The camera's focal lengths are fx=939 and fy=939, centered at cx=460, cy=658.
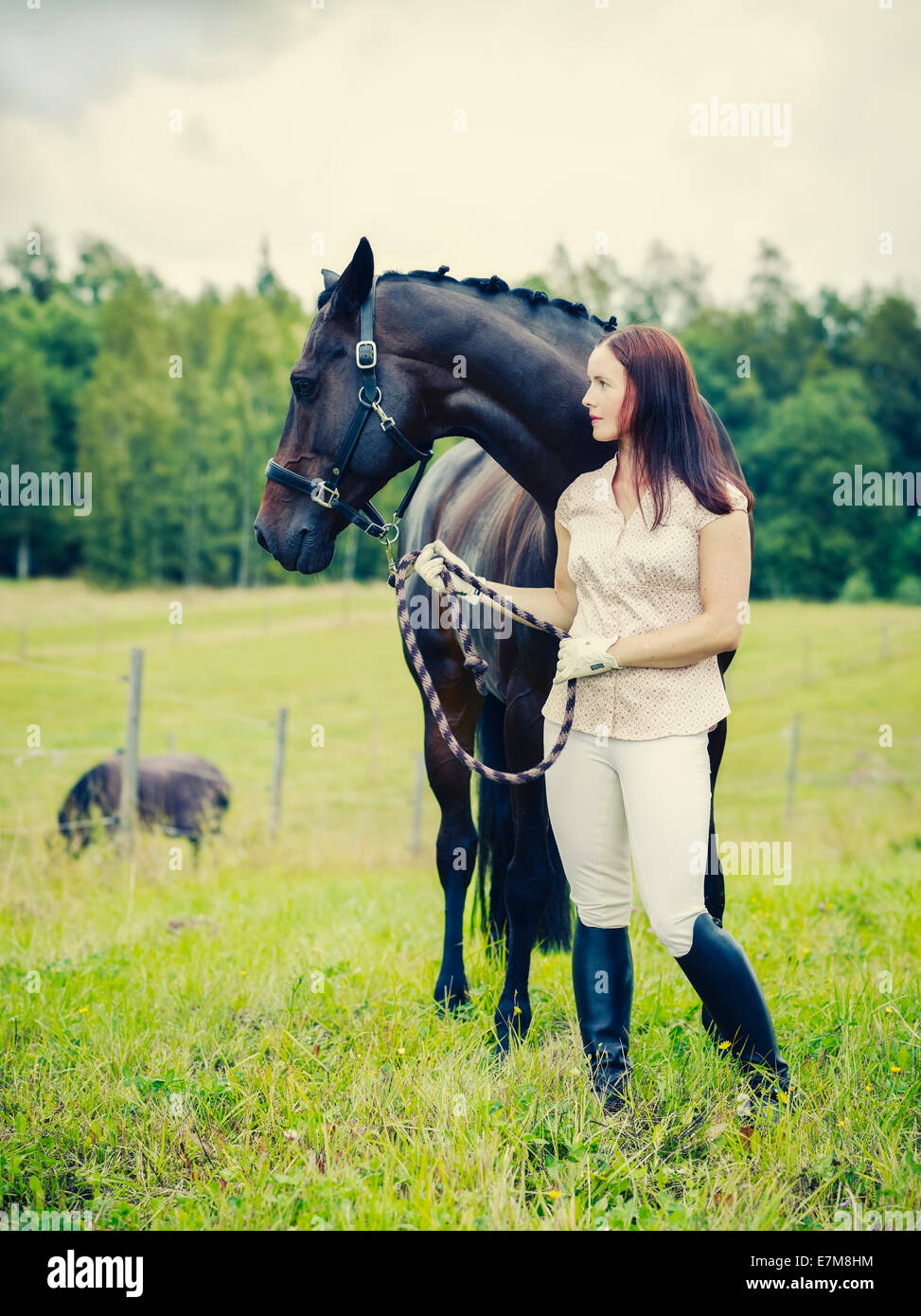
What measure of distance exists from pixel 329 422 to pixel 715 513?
42.1 inches

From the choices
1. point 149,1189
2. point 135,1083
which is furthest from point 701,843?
point 135,1083

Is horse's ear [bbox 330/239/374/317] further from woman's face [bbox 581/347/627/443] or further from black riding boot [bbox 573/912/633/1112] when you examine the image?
black riding boot [bbox 573/912/633/1112]

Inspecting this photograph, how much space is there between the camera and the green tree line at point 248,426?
35.8 m

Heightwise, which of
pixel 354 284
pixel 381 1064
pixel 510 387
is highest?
pixel 354 284

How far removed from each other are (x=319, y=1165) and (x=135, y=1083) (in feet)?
2.21

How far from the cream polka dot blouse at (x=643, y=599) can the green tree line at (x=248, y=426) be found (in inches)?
1199

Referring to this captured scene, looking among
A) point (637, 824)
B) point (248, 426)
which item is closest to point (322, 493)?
point (637, 824)

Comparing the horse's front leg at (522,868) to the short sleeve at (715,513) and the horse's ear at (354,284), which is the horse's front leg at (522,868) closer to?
the short sleeve at (715,513)

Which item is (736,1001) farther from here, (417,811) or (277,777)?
(417,811)

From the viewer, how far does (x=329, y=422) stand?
8.41 feet

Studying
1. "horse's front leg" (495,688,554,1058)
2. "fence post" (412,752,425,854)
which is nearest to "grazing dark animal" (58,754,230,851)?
"fence post" (412,752,425,854)

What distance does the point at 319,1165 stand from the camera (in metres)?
2.19

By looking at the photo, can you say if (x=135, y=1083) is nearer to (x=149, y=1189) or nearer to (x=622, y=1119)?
(x=149, y=1189)

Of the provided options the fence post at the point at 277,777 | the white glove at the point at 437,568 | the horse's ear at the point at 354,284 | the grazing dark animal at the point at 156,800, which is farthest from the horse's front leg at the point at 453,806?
the fence post at the point at 277,777
